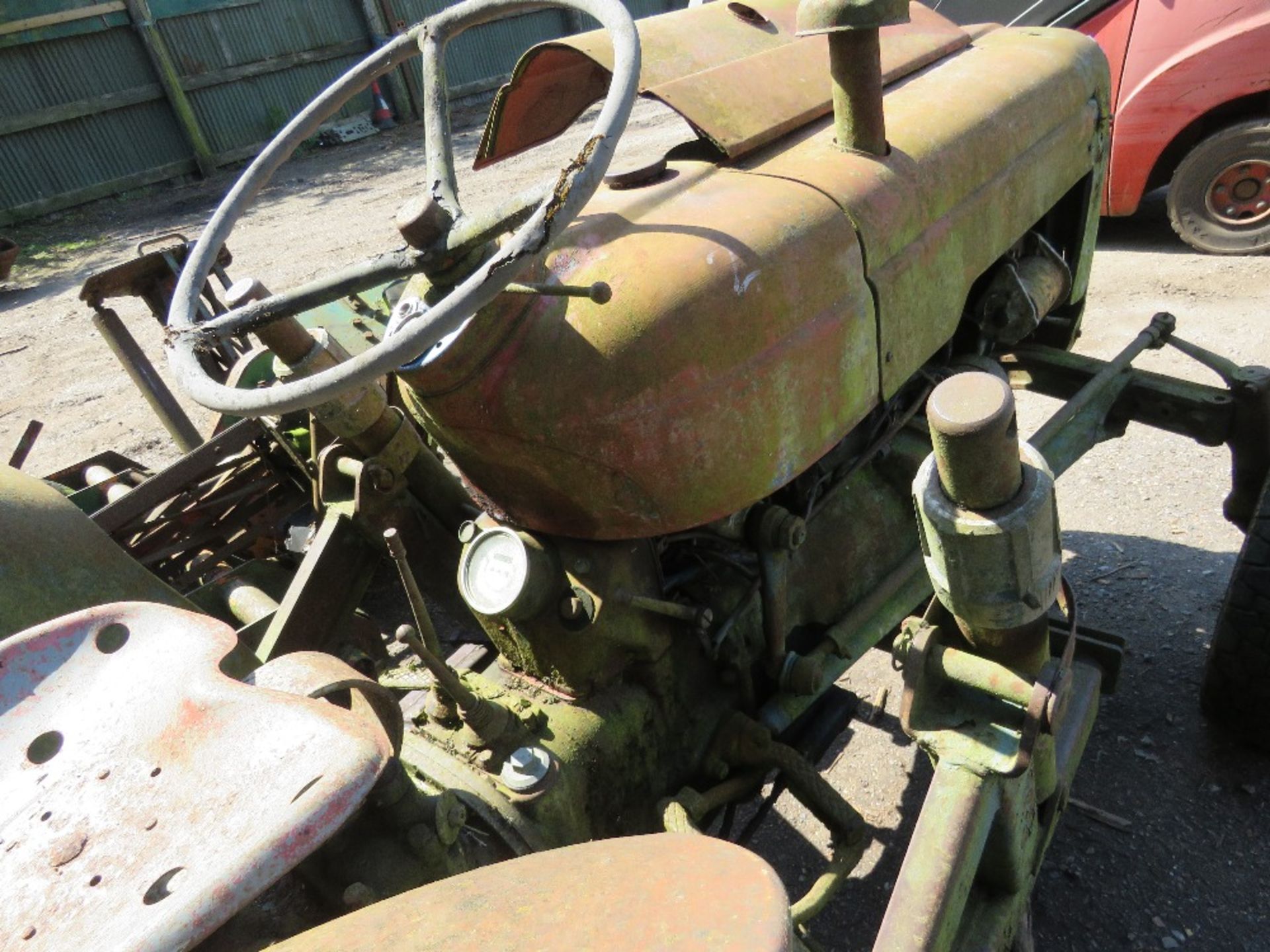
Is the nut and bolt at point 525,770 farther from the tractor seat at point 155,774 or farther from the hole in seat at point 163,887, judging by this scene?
the hole in seat at point 163,887

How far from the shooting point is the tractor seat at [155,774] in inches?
34.0

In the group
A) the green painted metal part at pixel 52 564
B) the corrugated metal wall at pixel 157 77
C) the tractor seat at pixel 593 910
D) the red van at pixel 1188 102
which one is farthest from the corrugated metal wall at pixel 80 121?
the tractor seat at pixel 593 910

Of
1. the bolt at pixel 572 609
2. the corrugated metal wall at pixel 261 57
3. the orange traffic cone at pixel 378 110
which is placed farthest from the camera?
the orange traffic cone at pixel 378 110

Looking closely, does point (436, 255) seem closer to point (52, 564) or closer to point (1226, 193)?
point (52, 564)

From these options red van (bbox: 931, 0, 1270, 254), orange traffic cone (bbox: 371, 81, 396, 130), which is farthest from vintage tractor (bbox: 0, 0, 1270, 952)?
Answer: orange traffic cone (bbox: 371, 81, 396, 130)

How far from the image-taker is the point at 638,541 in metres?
1.76

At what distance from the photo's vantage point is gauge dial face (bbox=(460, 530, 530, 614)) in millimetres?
1658

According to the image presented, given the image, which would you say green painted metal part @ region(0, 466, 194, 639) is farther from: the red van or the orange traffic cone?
the orange traffic cone

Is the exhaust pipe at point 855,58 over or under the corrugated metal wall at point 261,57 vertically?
over

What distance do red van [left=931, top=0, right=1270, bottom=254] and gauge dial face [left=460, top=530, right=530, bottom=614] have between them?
146 inches

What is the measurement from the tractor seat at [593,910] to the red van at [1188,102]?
4.30 meters

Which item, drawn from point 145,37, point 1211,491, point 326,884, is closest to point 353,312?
point 326,884

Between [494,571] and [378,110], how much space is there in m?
12.1

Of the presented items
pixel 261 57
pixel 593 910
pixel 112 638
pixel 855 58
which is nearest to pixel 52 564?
pixel 112 638
